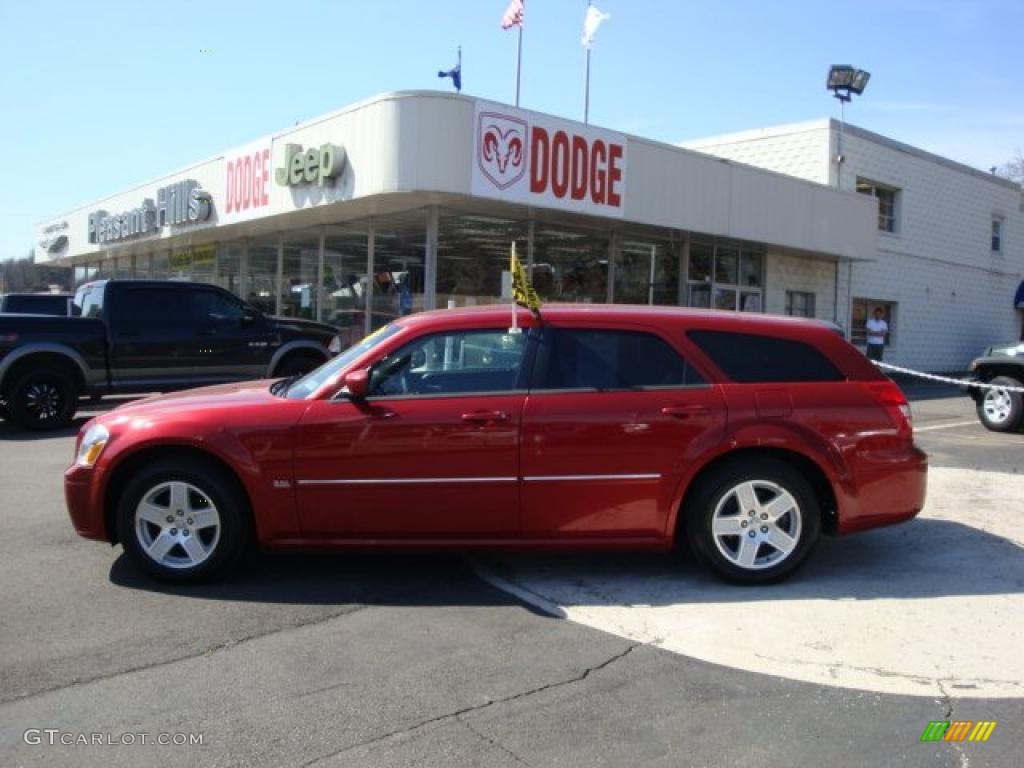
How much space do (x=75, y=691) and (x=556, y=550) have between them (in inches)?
102

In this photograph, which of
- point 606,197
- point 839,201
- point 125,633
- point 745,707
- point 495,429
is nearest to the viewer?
point 745,707

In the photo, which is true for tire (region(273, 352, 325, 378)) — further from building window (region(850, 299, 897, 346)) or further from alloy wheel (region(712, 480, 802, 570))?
building window (region(850, 299, 897, 346))

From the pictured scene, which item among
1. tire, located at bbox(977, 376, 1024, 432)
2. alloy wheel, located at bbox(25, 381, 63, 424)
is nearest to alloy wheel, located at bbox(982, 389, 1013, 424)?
tire, located at bbox(977, 376, 1024, 432)

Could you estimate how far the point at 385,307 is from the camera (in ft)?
56.3

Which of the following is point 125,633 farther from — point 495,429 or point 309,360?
point 309,360

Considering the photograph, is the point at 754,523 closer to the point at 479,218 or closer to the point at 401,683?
the point at 401,683

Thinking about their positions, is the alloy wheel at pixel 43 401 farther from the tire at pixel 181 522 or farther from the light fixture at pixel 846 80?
the light fixture at pixel 846 80

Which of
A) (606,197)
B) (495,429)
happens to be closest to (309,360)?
(606,197)

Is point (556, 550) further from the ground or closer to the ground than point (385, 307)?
closer to the ground

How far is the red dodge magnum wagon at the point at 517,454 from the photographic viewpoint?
5.05 m

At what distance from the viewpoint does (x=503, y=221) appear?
647 inches

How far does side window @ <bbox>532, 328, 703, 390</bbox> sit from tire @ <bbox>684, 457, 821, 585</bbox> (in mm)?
631

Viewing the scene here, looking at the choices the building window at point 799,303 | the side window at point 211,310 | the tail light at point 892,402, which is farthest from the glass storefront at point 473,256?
the tail light at point 892,402

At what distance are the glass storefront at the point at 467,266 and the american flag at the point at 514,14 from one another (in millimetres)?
6063
